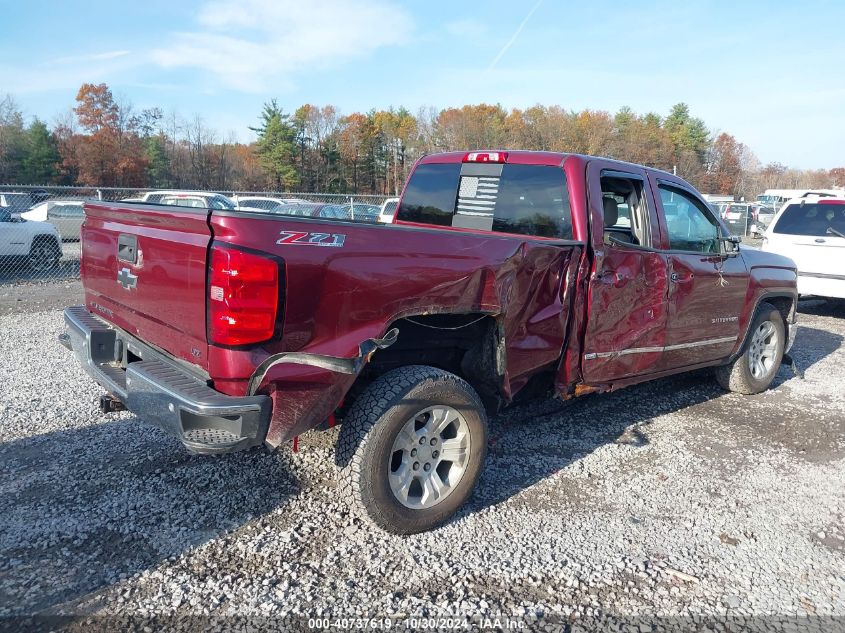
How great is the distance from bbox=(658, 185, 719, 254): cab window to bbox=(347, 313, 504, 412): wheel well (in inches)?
73.3

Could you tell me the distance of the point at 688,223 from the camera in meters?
4.78

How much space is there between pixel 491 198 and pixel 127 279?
2508 mm

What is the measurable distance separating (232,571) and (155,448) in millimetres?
1550

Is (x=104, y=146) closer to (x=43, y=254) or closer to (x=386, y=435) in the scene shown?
(x=43, y=254)

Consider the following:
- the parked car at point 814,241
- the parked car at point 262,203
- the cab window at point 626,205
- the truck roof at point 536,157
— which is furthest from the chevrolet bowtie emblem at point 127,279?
the parked car at point 262,203

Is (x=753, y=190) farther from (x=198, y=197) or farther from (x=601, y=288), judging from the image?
(x=601, y=288)

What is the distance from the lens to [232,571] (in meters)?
2.83

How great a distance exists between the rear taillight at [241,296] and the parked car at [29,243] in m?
12.3

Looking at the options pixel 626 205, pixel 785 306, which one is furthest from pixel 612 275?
pixel 785 306

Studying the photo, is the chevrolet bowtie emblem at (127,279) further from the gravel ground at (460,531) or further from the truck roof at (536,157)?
the truck roof at (536,157)

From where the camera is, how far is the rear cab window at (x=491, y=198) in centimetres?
411

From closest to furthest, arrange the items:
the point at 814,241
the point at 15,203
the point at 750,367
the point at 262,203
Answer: the point at 750,367, the point at 814,241, the point at 15,203, the point at 262,203

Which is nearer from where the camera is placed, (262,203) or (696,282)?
(696,282)

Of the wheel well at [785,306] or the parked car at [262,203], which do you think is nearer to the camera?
the wheel well at [785,306]
